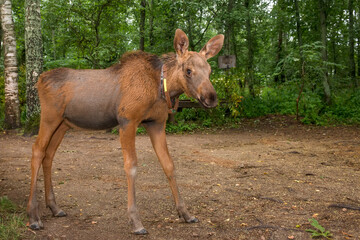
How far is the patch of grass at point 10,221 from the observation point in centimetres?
360

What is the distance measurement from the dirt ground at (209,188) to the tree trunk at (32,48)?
1265mm

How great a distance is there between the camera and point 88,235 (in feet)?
12.6

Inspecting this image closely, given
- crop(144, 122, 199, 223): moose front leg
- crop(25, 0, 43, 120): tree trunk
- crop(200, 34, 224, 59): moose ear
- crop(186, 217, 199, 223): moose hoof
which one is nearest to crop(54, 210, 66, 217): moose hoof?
crop(144, 122, 199, 223): moose front leg

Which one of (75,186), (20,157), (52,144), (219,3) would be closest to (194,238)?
(52,144)

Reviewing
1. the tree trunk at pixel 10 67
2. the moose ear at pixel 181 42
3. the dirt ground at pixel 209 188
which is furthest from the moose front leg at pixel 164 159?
the tree trunk at pixel 10 67

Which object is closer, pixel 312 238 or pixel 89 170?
pixel 312 238

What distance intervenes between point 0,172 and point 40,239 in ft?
11.5

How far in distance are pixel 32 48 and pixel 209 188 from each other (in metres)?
7.96

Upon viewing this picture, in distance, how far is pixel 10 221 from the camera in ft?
13.1

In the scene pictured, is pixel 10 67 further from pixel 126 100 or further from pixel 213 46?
pixel 213 46

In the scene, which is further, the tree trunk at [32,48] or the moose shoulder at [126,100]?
the tree trunk at [32,48]

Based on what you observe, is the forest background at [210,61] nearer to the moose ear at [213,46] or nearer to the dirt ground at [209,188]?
the dirt ground at [209,188]

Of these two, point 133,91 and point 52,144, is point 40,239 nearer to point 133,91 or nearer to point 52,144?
point 52,144

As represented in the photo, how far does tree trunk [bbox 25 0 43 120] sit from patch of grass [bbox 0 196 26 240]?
7.23m
